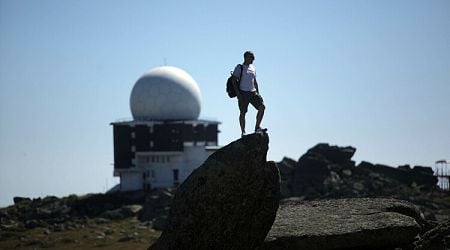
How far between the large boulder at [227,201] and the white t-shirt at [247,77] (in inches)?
52.4

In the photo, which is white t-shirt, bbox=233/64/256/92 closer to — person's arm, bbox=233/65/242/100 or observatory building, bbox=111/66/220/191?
person's arm, bbox=233/65/242/100

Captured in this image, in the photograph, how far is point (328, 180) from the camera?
211ft

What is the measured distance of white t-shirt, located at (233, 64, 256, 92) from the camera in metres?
15.3

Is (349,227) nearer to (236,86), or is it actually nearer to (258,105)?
(258,105)

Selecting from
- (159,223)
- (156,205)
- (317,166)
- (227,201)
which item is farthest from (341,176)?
(227,201)

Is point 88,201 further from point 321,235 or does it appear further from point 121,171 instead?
point 321,235

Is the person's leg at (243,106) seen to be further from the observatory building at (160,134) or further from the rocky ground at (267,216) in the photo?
the observatory building at (160,134)

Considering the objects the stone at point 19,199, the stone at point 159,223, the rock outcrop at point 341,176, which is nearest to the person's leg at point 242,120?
the stone at point 159,223

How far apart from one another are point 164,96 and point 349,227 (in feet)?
203

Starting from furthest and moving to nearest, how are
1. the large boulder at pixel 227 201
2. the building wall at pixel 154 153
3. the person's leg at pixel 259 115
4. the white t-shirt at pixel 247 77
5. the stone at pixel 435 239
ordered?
the building wall at pixel 154 153, the stone at pixel 435 239, the white t-shirt at pixel 247 77, the person's leg at pixel 259 115, the large boulder at pixel 227 201

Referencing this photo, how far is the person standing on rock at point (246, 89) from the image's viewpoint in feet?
50.2

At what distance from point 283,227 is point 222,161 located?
3029mm

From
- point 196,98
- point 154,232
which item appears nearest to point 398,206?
point 154,232

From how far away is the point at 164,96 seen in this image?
77.1 m
